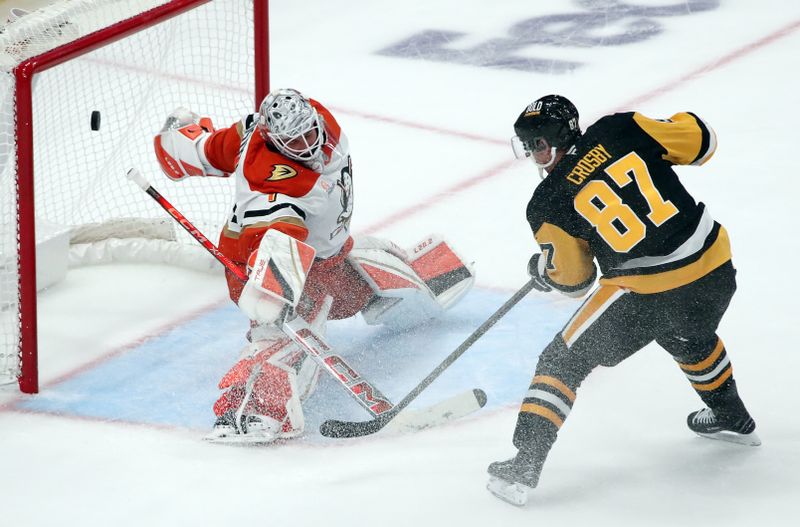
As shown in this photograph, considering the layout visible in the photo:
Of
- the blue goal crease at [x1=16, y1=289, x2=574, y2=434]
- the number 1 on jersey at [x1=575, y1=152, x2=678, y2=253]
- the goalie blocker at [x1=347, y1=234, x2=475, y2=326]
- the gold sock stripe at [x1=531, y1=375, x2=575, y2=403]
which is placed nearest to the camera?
the number 1 on jersey at [x1=575, y1=152, x2=678, y2=253]

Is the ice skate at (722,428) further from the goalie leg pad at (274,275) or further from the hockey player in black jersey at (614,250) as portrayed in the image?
the goalie leg pad at (274,275)

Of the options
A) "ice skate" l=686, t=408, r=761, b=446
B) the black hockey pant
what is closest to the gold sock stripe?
the black hockey pant

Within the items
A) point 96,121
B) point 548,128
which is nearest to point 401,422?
point 548,128

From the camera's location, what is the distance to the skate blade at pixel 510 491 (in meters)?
2.74

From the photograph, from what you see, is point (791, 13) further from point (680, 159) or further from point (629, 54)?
point (680, 159)

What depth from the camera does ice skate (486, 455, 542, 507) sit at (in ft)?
8.94

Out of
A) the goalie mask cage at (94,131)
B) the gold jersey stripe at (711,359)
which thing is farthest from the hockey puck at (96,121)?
the gold jersey stripe at (711,359)

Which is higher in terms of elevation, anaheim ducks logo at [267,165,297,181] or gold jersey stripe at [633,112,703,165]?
gold jersey stripe at [633,112,703,165]

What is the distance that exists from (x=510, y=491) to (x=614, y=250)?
560mm

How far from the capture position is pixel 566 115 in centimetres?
267

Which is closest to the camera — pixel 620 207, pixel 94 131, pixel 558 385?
pixel 620 207

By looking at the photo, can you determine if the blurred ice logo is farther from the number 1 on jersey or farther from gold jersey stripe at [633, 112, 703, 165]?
the number 1 on jersey

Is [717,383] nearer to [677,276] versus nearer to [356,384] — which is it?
[677,276]

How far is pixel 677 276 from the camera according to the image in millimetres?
2676
